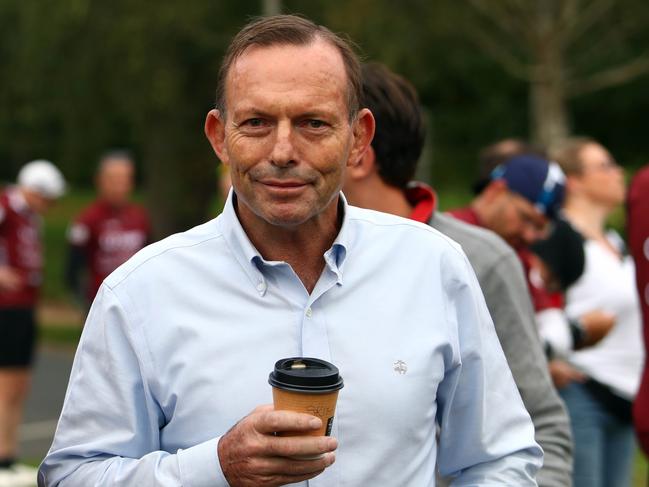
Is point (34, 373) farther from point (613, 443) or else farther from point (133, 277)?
point (133, 277)

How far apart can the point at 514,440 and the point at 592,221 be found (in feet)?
12.6

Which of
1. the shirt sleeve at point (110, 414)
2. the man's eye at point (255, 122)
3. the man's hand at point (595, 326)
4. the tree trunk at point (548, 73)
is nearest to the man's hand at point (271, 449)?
the shirt sleeve at point (110, 414)

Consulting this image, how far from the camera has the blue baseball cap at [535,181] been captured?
4.61 meters

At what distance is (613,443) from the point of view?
5.73m

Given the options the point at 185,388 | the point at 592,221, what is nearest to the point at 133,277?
the point at 185,388

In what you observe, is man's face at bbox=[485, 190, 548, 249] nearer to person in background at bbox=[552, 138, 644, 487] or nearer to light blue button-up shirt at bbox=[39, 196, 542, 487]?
person in background at bbox=[552, 138, 644, 487]

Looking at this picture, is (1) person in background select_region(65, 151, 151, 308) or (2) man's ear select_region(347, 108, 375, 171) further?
(1) person in background select_region(65, 151, 151, 308)

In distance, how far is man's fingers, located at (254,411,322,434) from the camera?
2189 millimetres

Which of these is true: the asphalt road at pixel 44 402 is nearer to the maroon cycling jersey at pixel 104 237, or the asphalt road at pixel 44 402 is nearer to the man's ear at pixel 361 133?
the maroon cycling jersey at pixel 104 237

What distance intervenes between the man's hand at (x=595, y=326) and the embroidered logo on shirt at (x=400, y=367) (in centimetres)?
272

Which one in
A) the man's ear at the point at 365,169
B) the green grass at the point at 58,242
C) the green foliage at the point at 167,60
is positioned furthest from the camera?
the green grass at the point at 58,242

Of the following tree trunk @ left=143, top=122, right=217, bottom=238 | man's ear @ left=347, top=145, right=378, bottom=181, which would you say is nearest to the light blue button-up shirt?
man's ear @ left=347, top=145, right=378, bottom=181

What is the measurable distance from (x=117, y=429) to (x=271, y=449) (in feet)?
1.26

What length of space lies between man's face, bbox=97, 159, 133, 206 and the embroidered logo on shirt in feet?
28.3
